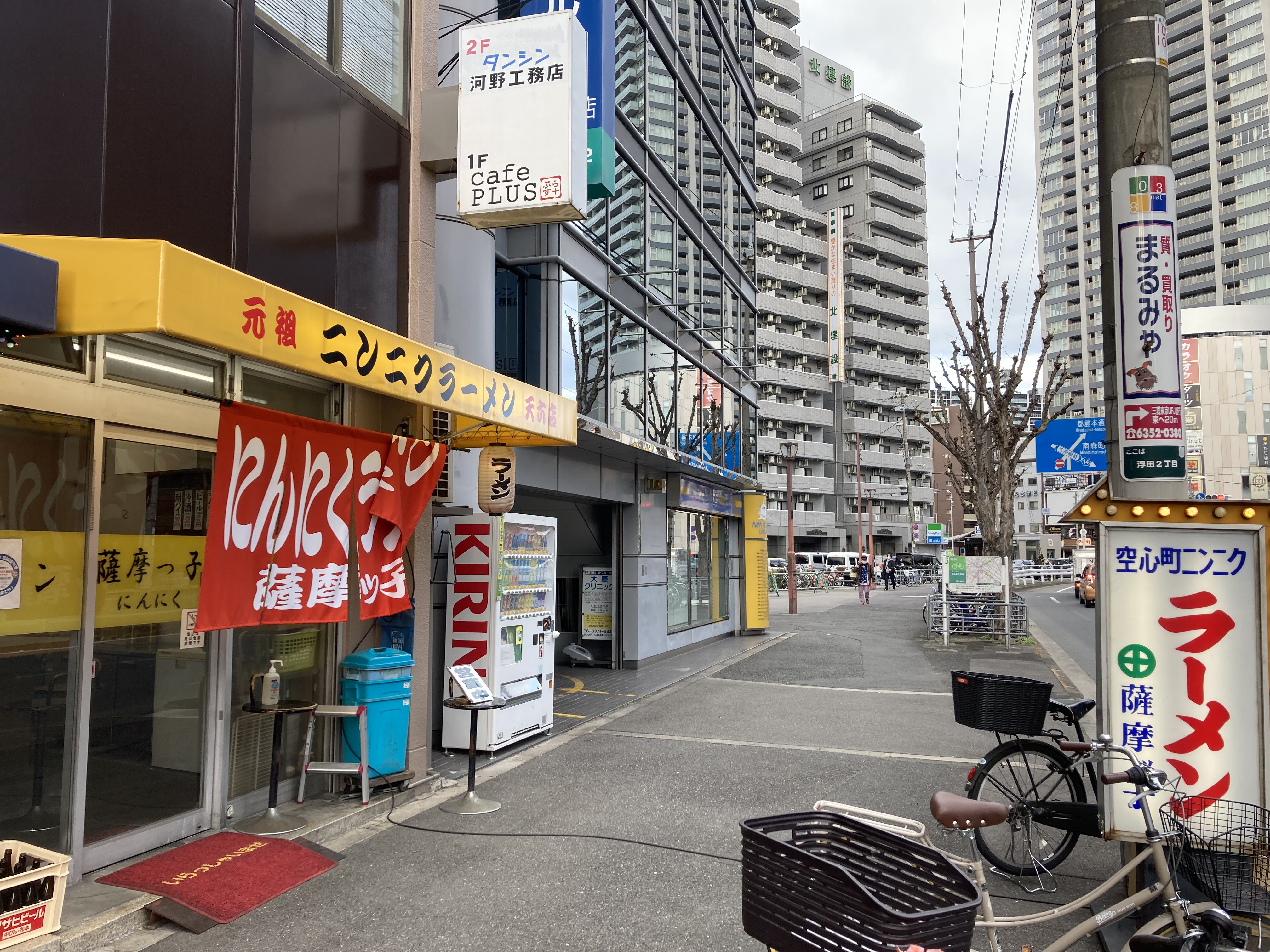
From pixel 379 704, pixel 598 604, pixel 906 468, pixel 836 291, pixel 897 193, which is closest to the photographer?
pixel 379 704

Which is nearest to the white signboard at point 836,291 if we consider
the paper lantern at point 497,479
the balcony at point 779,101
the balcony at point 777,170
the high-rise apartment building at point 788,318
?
the high-rise apartment building at point 788,318

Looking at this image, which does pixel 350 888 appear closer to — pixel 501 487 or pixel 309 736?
pixel 309 736

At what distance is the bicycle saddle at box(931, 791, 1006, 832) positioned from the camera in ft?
11.0

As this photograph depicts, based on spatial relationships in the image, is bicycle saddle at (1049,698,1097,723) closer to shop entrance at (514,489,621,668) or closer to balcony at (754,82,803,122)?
shop entrance at (514,489,621,668)

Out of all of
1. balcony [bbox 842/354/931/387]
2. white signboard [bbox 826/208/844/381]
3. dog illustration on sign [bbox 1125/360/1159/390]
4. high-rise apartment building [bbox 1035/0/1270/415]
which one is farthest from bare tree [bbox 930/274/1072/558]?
high-rise apartment building [bbox 1035/0/1270/415]

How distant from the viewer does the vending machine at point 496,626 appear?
27.1ft

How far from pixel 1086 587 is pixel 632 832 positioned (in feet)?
92.8

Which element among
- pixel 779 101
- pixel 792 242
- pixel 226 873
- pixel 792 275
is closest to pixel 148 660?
pixel 226 873

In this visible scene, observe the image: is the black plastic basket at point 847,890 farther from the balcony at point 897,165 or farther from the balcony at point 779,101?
the balcony at point 897,165

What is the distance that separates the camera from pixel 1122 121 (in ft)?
15.9

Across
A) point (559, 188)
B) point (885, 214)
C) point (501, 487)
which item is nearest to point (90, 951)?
point (501, 487)

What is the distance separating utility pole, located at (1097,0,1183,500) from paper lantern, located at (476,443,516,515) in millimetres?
5244

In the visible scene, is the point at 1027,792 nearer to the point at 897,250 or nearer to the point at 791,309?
the point at 791,309

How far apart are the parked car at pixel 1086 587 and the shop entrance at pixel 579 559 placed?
20338mm
